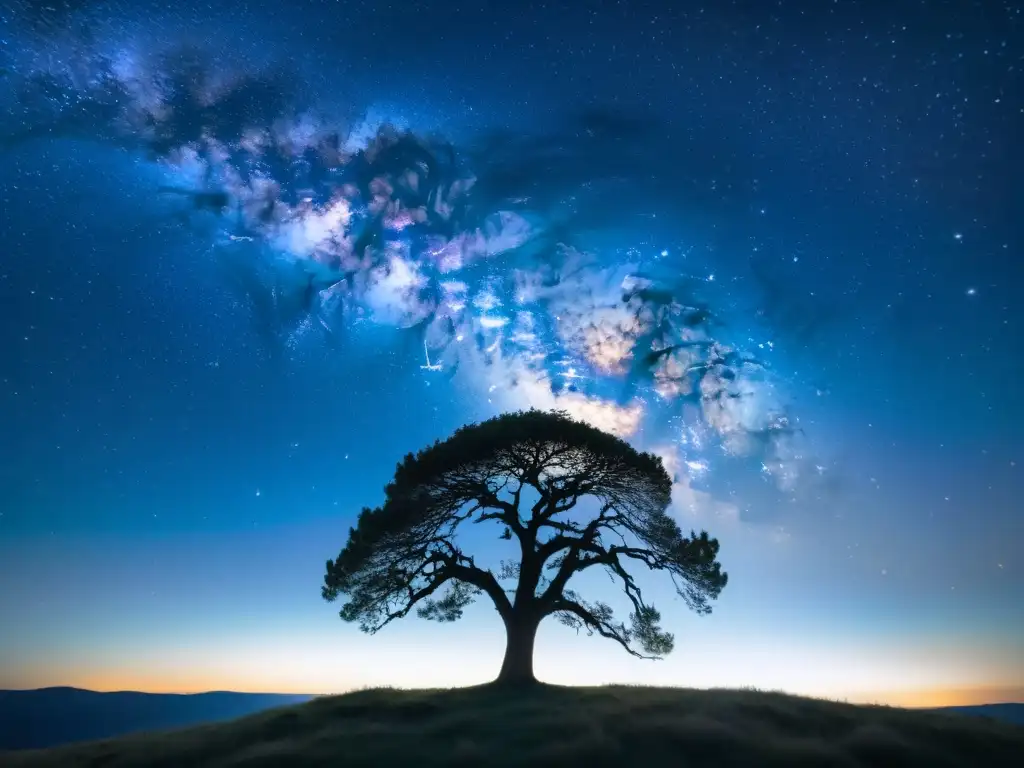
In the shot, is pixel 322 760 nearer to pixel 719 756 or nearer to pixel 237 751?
pixel 237 751

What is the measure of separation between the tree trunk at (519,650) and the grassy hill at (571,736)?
164 cm

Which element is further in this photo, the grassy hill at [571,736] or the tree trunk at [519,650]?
the tree trunk at [519,650]

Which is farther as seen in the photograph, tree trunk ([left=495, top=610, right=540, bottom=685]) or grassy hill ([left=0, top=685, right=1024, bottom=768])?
tree trunk ([left=495, top=610, right=540, bottom=685])

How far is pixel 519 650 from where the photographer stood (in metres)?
25.7

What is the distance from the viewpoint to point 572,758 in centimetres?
1444

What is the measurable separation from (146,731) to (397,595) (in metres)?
10.6

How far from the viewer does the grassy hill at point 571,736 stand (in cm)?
1485

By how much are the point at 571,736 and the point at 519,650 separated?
9.74m

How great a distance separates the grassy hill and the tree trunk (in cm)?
164

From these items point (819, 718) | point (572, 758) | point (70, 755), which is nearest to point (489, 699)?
point (572, 758)

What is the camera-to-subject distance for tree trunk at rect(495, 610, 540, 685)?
82.2 feet

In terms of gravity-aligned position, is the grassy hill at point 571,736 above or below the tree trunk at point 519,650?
below

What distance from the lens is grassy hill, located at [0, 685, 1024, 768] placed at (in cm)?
1485

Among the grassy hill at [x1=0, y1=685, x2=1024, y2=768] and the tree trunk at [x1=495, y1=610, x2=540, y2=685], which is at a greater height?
the tree trunk at [x1=495, y1=610, x2=540, y2=685]
